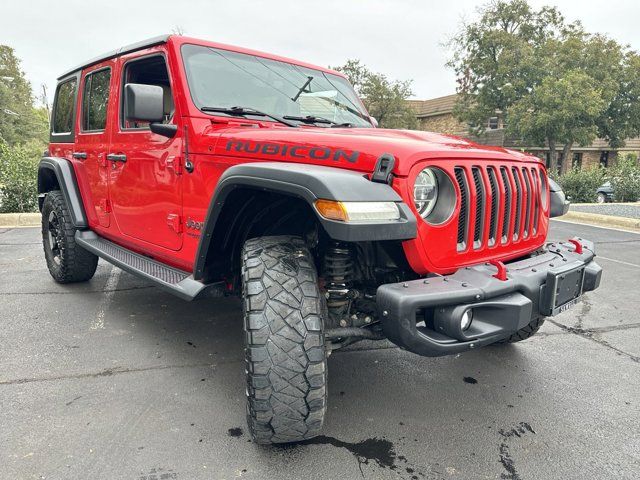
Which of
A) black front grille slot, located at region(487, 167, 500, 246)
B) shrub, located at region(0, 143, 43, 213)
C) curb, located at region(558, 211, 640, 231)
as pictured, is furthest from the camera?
curb, located at region(558, 211, 640, 231)

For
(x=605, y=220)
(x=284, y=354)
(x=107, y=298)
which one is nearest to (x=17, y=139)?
(x=107, y=298)

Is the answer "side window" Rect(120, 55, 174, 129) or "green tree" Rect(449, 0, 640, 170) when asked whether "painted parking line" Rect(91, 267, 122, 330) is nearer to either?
"side window" Rect(120, 55, 174, 129)

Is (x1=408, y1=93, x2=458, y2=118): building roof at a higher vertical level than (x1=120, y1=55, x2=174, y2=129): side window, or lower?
higher

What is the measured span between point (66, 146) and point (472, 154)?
12.7 feet

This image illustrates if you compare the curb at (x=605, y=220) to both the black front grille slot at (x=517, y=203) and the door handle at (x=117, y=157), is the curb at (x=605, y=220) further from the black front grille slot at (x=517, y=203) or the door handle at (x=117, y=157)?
the door handle at (x=117, y=157)

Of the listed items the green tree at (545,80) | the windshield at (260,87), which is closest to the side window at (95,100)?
the windshield at (260,87)

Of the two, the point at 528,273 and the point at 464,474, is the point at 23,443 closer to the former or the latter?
the point at 464,474

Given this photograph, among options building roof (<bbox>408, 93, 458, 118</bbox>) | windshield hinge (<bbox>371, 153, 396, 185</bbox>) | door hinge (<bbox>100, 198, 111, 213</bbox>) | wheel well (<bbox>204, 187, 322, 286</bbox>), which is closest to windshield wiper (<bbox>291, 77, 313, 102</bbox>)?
wheel well (<bbox>204, 187, 322, 286</bbox>)

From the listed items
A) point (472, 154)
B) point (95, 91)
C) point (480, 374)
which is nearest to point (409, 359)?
point (480, 374)

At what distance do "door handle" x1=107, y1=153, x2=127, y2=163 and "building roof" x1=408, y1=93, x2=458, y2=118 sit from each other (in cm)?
3239

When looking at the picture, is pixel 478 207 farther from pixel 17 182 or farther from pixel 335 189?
pixel 17 182

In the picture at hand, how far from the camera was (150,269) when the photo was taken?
317 cm

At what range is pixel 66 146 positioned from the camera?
177 inches

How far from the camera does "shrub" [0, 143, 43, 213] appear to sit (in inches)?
366
